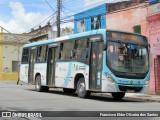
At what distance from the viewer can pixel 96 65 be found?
1853 centimetres

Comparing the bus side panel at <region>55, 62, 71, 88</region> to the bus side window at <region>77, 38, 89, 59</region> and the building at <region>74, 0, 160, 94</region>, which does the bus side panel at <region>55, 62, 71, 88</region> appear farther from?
the building at <region>74, 0, 160, 94</region>

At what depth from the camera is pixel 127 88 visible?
1805 cm

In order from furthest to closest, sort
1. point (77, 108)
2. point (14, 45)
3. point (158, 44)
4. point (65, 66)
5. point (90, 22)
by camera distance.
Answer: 1. point (14, 45)
2. point (90, 22)
3. point (158, 44)
4. point (65, 66)
5. point (77, 108)

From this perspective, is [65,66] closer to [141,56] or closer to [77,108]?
[141,56]

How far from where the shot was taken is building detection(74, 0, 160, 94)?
24.4 metres

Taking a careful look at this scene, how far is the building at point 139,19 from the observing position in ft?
A: 79.9

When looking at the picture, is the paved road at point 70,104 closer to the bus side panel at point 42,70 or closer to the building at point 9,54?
the bus side panel at point 42,70

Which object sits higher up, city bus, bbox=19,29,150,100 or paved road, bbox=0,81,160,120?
city bus, bbox=19,29,150,100

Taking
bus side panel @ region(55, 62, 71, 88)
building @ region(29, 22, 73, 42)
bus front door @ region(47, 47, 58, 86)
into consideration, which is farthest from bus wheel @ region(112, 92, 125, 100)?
building @ region(29, 22, 73, 42)

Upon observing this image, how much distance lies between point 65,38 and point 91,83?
4030 mm

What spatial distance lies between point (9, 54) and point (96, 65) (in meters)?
42.2

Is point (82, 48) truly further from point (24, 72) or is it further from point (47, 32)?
point (47, 32)

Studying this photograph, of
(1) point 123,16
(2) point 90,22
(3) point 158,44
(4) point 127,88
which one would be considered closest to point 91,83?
(4) point 127,88

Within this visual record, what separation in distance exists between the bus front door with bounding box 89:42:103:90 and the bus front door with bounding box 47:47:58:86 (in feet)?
14.5
